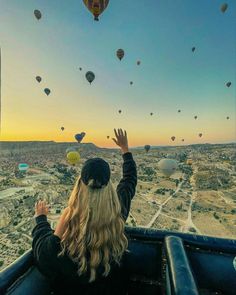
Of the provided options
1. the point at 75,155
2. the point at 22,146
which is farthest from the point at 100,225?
the point at 22,146

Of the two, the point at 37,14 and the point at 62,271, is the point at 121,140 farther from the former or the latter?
the point at 37,14

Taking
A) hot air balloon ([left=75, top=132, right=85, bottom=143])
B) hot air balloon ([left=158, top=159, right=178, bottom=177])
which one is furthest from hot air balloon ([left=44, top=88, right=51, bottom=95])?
hot air balloon ([left=158, top=159, right=178, bottom=177])

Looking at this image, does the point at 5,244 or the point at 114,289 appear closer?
the point at 114,289

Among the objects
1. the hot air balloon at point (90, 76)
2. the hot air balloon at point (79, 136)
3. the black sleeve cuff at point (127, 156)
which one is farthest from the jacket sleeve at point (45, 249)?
the hot air balloon at point (79, 136)

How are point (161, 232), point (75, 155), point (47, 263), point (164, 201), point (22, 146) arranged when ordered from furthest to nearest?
point (22, 146) < point (164, 201) < point (75, 155) < point (161, 232) < point (47, 263)

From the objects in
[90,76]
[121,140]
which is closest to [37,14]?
[90,76]

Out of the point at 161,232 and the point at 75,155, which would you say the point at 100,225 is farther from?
the point at 75,155

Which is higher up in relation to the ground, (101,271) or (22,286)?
(101,271)
